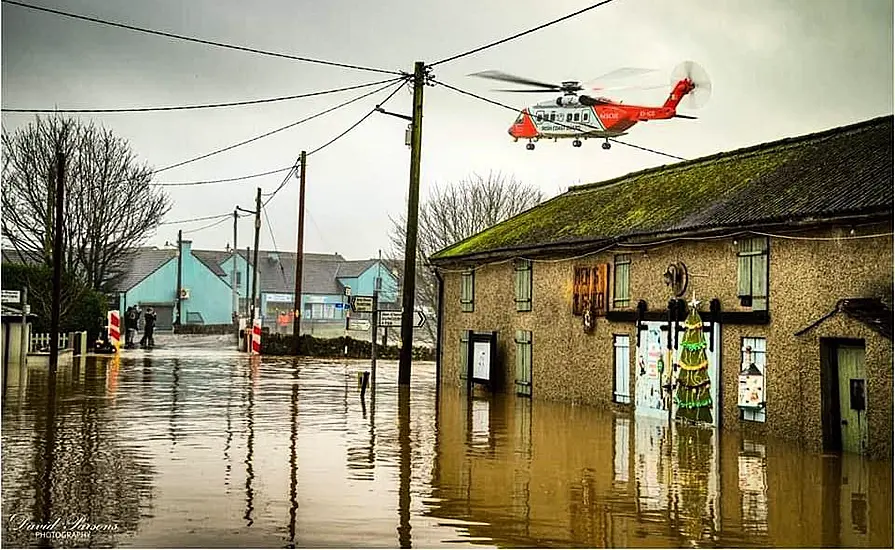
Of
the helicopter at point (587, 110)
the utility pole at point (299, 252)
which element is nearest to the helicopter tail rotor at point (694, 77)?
the helicopter at point (587, 110)

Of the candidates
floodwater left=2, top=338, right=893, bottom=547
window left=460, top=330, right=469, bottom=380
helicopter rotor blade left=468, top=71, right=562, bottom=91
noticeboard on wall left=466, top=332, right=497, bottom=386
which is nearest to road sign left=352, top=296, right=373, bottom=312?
floodwater left=2, top=338, right=893, bottom=547

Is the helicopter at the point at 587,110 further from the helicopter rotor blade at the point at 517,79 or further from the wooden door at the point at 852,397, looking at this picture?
the wooden door at the point at 852,397

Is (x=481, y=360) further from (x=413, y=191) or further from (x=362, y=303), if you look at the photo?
(x=413, y=191)

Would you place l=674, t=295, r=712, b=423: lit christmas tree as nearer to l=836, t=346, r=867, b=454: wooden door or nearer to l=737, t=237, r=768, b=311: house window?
l=737, t=237, r=768, b=311: house window

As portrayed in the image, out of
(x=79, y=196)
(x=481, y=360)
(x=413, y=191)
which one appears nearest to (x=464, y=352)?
(x=481, y=360)

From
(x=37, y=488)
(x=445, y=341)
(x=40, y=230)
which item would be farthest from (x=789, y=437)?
(x=40, y=230)
